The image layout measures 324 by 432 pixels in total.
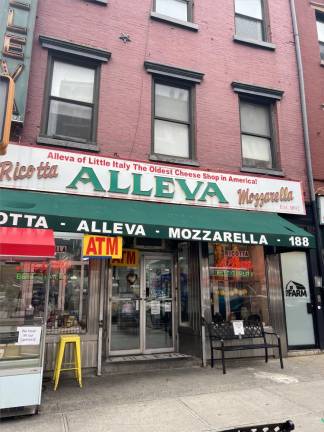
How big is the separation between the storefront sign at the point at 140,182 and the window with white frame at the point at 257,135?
806 mm

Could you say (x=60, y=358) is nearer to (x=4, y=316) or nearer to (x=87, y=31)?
(x=4, y=316)

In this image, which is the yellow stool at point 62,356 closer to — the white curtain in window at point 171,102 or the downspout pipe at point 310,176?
the white curtain in window at point 171,102

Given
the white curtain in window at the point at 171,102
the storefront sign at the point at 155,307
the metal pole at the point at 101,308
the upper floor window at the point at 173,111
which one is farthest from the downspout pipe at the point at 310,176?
the metal pole at the point at 101,308

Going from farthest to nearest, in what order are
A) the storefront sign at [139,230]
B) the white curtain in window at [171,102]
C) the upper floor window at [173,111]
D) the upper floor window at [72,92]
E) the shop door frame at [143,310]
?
the white curtain in window at [171,102] < the upper floor window at [173,111] < the upper floor window at [72,92] < the shop door frame at [143,310] < the storefront sign at [139,230]

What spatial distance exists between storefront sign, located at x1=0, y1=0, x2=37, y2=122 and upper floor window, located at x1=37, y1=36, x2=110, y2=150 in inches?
22.0

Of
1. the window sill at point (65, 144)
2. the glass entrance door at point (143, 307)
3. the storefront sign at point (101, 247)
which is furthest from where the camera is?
the glass entrance door at point (143, 307)

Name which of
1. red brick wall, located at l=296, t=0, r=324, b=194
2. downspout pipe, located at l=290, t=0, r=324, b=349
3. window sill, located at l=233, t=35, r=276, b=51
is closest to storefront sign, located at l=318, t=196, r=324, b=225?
downspout pipe, located at l=290, t=0, r=324, b=349

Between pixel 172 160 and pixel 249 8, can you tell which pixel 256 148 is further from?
pixel 249 8

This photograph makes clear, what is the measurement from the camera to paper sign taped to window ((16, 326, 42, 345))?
16.3 feet

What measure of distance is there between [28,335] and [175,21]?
812 cm

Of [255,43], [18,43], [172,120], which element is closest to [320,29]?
[255,43]

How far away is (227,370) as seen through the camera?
714 centimetres

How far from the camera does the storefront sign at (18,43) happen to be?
688 centimetres

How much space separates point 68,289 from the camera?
281 inches
